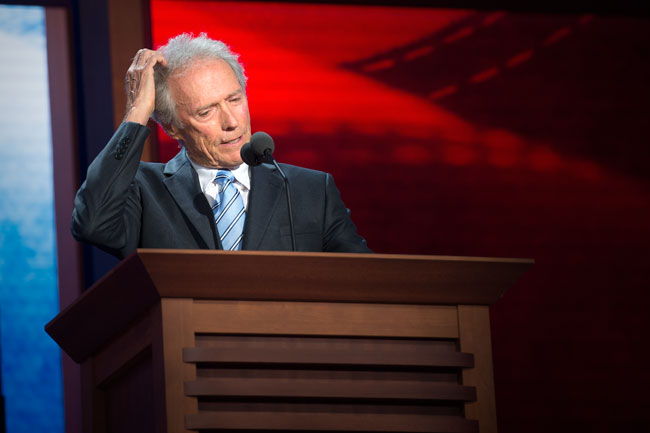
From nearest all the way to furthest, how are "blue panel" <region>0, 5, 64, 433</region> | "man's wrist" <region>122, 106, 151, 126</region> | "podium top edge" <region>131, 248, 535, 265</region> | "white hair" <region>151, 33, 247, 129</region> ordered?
"podium top edge" <region>131, 248, 535, 265</region> < "man's wrist" <region>122, 106, 151, 126</region> < "white hair" <region>151, 33, 247, 129</region> < "blue panel" <region>0, 5, 64, 433</region>

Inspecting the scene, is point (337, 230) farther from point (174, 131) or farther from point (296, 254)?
point (296, 254)

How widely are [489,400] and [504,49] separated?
2.11 metres

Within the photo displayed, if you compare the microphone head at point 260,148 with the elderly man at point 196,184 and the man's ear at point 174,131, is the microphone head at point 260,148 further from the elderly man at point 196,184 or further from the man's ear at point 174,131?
the man's ear at point 174,131

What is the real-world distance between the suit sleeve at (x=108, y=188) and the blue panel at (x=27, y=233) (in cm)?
113

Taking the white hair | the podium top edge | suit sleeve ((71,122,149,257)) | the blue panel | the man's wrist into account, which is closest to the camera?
the podium top edge

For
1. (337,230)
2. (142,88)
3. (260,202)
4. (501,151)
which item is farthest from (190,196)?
(501,151)

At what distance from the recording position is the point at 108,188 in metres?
1.76

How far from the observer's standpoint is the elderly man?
1792 millimetres

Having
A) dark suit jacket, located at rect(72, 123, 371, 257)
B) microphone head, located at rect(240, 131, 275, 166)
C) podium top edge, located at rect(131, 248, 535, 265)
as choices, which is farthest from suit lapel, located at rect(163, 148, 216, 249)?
podium top edge, located at rect(131, 248, 535, 265)

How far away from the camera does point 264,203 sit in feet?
6.72

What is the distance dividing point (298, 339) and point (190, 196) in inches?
32.3

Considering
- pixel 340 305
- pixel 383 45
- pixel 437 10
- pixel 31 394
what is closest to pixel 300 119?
pixel 383 45

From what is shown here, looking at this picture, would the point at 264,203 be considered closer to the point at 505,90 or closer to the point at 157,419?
the point at 157,419

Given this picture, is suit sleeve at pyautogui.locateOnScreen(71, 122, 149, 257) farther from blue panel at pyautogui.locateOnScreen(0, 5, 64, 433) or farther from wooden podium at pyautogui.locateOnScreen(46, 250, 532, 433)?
blue panel at pyautogui.locateOnScreen(0, 5, 64, 433)
